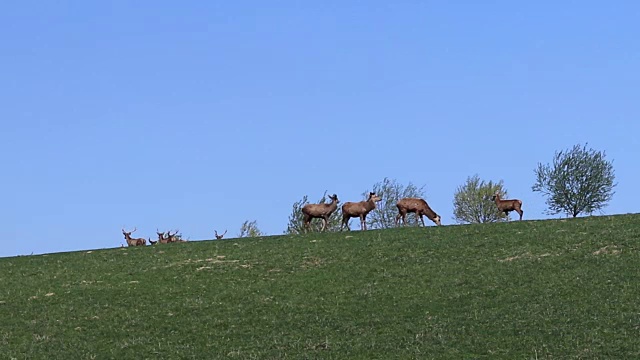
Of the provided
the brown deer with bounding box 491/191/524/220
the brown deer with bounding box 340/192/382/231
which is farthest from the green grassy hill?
the brown deer with bounding box 491/191/524/220

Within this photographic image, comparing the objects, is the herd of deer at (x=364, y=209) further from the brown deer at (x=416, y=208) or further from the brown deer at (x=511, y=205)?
the brown deer at (x=511, y=205)

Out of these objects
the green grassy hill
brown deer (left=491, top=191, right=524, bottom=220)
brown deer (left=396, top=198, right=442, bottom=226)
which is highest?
brown deer (left=491, top=191, right=524, bottom=220)

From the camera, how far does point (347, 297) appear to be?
31.3 meters

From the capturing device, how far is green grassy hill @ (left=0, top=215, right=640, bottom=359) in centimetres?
2538

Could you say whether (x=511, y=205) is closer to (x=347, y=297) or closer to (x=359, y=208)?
(x=359, y=208)

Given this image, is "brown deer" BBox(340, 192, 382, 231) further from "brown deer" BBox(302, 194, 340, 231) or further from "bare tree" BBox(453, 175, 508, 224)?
"bare tree" BBox(453, 175, 508, 224)

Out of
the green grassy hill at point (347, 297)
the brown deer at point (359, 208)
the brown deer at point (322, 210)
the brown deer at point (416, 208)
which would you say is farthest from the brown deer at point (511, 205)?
the green grassy hill at point (347, 297)

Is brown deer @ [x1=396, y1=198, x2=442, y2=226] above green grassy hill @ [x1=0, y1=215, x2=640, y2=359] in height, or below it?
above

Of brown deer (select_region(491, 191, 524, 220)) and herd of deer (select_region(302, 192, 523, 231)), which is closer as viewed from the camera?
herd of deer (select_region(302, 192, 523, 231))

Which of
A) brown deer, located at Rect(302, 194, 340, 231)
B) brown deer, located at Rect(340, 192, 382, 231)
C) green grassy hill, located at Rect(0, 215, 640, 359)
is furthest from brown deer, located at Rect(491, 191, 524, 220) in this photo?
green grassy hill, located at Rect(0, 215, 640, 359)

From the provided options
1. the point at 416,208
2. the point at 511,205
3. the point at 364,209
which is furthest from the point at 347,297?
the point at 511,205

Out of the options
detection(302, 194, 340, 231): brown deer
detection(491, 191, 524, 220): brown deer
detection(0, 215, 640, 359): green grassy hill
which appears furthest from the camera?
detection(491, 191, 524, 220): brown deer

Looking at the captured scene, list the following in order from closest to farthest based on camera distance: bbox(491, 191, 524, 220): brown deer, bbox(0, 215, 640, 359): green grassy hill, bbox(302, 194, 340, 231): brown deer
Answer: bbox(0, 215, 640, 359): green grassy hill → bbox(302, 194, 340, 231): brown deer → bbox(491, 191, 524, 220): brown deer

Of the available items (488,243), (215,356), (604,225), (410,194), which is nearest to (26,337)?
(215,356)
